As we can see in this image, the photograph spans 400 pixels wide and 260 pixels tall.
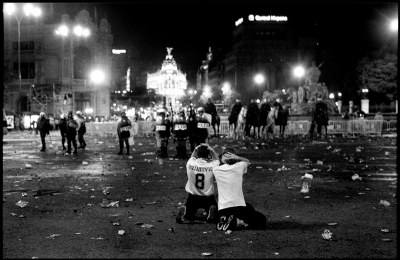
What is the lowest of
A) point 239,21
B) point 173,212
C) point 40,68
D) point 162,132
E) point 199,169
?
point 173,212

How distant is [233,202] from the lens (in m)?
8.83

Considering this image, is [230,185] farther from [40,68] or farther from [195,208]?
[40,68]

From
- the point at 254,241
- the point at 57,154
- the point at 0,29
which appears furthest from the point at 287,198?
the point at 57,154

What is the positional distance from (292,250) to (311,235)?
39.1 inches

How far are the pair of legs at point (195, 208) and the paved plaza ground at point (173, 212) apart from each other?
148 mm

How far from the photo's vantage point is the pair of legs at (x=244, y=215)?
346 inches

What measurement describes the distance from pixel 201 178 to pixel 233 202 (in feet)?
2.65

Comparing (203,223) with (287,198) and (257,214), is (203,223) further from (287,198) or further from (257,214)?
(287,198)

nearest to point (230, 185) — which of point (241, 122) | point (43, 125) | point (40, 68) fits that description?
point (43, 125)

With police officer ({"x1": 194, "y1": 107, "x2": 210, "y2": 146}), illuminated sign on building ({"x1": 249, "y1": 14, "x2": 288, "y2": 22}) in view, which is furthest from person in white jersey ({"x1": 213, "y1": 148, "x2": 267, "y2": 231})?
illuminated sign on building ({"x1": 249, "y1": 14, "x2": 288, "y2": 22})

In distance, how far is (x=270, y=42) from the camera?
129 metres

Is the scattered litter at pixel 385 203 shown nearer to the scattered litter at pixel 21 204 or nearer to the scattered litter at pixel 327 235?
the scattered litter at pixel 327 235

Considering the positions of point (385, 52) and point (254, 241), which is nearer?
point (254, 241)

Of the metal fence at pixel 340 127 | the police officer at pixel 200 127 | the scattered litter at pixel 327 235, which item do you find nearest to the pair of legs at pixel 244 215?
the scattered litter at pixel 327 235
